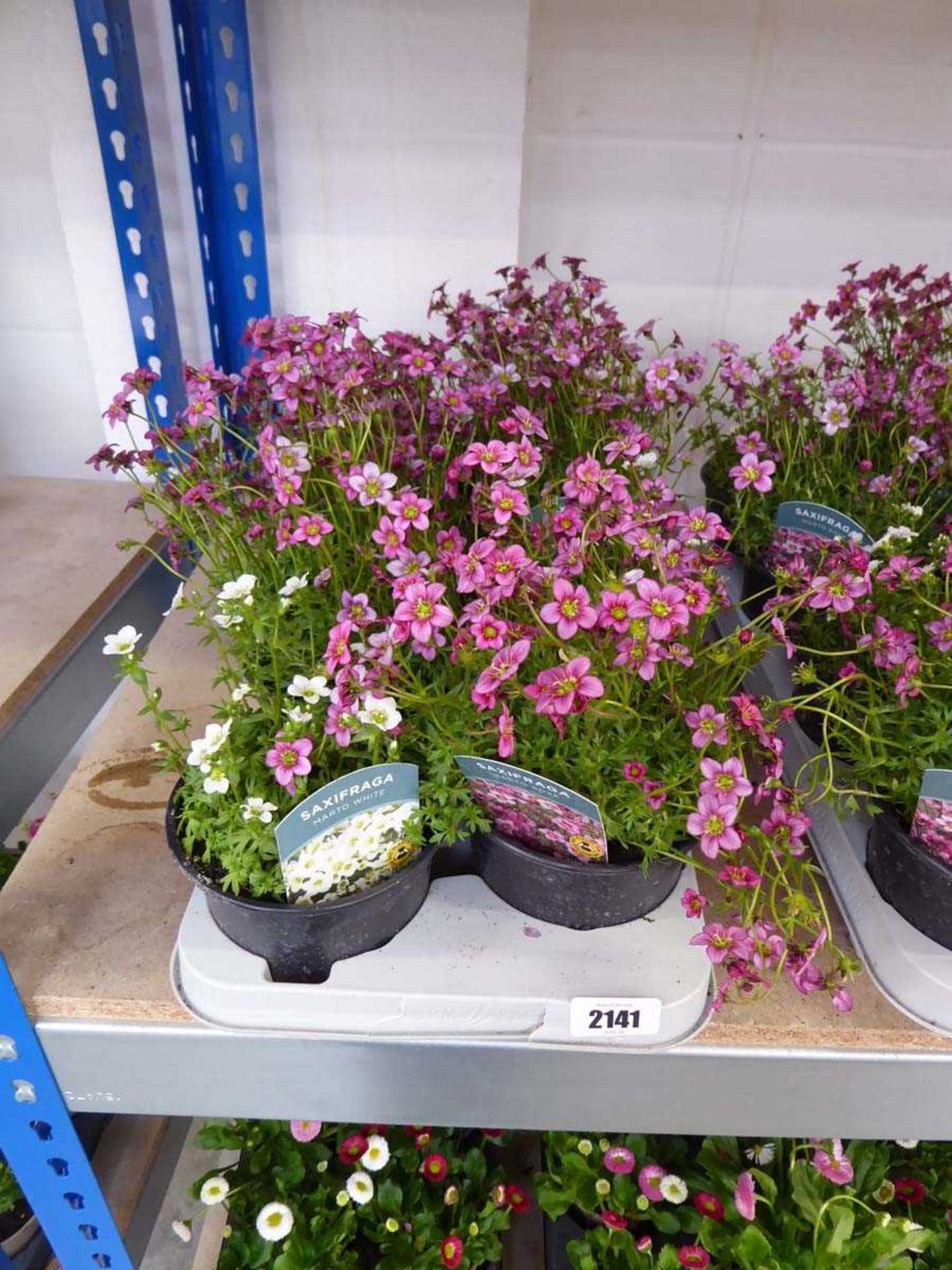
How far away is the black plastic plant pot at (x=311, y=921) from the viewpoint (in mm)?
719

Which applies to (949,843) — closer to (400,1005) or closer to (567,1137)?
(400,1005)

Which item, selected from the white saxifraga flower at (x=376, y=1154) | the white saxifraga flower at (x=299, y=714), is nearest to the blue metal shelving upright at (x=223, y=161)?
the white saxifraga flower at (x=299, y=714)

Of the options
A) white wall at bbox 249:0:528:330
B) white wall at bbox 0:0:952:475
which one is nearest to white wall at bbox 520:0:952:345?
white wall at bbox 0:0:952:475

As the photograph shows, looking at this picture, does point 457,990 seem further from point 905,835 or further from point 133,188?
point 133,188

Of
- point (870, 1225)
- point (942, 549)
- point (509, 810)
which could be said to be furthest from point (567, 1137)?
point (942, 549)

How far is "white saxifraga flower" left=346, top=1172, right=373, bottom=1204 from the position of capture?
1.08m

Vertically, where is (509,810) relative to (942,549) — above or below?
below

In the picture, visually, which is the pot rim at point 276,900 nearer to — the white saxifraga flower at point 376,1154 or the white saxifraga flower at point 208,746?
the white saxifraga flower at point 208,746

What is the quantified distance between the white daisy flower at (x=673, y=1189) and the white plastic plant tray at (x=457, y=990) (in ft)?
1.49

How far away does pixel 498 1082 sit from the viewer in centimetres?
77

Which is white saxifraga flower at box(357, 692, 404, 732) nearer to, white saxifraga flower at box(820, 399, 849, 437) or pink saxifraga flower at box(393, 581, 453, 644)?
pink saxifraga flower at box(393, 581, 453, 644)

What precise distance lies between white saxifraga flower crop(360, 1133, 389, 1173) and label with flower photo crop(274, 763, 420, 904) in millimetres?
562

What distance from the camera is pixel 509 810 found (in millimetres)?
770

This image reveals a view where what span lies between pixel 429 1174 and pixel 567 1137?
18cm
